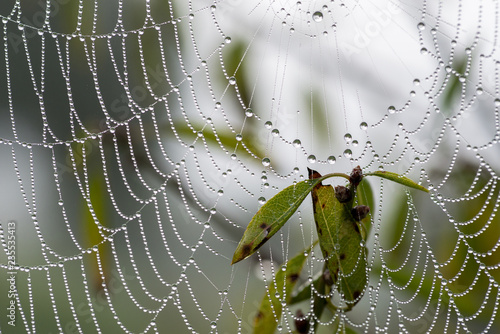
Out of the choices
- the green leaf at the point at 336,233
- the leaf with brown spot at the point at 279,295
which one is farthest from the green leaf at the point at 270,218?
the leaf with brown spot at the point at 279,295

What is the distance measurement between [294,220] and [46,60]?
3.16ft

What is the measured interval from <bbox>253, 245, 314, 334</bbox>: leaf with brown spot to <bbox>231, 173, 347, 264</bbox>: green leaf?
8.8 inches

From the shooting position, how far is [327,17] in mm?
1458

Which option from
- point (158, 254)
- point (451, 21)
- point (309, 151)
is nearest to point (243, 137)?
point (309, 151)

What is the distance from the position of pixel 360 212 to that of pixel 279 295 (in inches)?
10.2

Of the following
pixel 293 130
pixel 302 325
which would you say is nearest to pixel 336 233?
pixel 302 325

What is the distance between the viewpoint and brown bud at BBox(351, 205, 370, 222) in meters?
0.83

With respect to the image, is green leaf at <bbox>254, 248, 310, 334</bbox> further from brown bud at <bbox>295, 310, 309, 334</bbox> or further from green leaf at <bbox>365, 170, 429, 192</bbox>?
green leaf at <bbox>365, 170, 429, 192</bbox>

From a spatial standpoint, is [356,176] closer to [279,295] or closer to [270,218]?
[270,218]

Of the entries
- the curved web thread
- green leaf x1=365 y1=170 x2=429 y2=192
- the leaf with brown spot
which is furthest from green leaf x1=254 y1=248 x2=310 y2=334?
green leaf x1=365 y1=170 x2=429 y2=192

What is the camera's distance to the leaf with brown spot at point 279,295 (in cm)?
102

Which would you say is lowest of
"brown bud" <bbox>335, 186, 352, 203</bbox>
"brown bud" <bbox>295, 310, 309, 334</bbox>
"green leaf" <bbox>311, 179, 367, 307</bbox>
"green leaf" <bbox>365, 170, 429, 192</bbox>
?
"brown bud" <bbox>295, 310, 309, 334</bbox>

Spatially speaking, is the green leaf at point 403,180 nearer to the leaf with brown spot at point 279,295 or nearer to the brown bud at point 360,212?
the brown bud at point 360,212

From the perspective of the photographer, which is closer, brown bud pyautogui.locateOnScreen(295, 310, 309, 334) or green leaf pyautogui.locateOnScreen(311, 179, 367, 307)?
green leaf pyautogui.locateOnScreen(311, 179, 367, 307)
